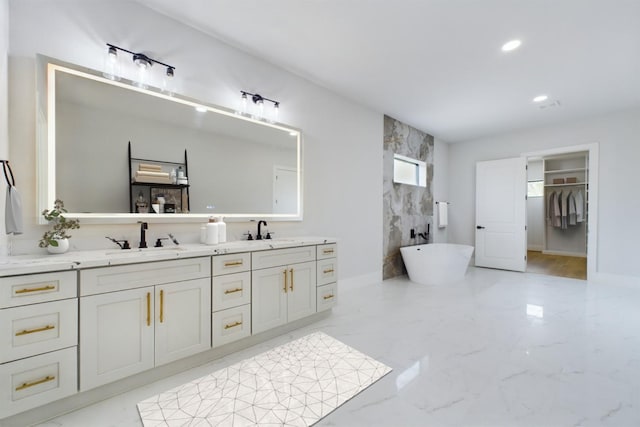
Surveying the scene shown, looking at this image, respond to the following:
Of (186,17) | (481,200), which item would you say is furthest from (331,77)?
(481,200)

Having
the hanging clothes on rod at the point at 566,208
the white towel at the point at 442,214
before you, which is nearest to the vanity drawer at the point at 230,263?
the white towel at the point at 442,214

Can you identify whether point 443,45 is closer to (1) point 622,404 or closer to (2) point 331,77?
(2) point 331,77

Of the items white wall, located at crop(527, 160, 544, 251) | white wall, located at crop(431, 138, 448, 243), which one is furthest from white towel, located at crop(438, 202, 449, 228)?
white wall, located at crop(527, 160, 544, 251)

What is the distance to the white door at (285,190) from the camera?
9.91ft

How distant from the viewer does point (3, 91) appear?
63.5 inches

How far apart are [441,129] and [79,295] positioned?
219 inches

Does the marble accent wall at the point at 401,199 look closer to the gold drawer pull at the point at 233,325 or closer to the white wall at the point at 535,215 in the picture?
the gold drawer pull at the point at 233,325

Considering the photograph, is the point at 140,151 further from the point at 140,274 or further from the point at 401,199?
the point at 401,199

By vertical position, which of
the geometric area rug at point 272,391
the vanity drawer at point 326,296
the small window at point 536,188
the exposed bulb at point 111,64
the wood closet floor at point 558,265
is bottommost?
the geometric area rug at point 272,391

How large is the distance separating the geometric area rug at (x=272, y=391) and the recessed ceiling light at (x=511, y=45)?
3.04 m

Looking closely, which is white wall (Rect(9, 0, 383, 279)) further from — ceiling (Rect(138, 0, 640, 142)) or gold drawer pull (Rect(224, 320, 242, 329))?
gold drawer pull (Rect(224, 320, 242, 329))

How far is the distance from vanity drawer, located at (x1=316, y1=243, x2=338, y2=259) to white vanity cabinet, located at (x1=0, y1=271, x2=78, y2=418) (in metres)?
1.86

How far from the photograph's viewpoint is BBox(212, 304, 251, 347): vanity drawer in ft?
6.62

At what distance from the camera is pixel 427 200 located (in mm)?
5539
